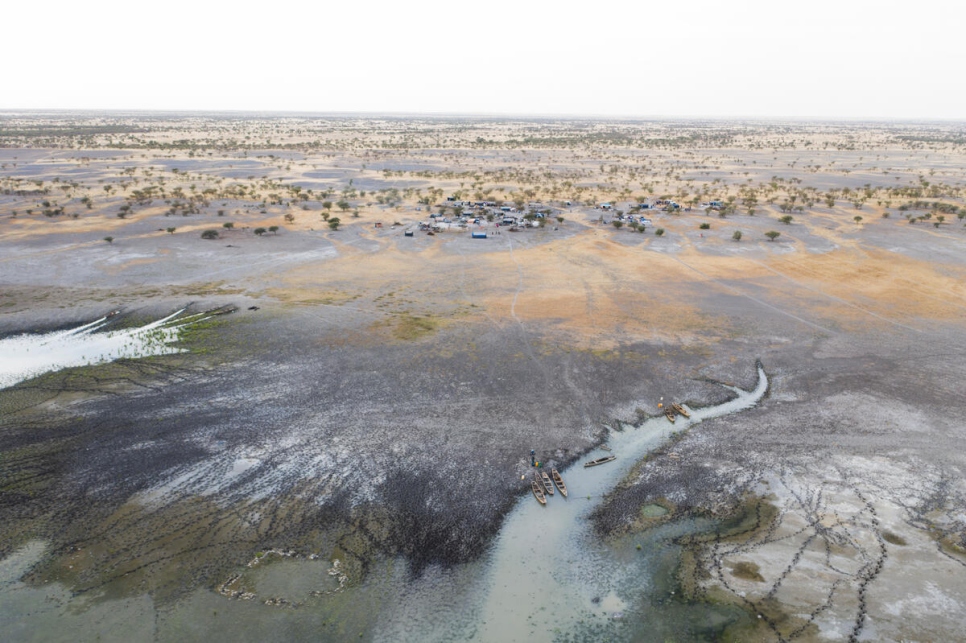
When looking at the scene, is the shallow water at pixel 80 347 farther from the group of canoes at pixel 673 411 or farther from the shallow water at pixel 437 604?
the group of canoes at pixel 673 411

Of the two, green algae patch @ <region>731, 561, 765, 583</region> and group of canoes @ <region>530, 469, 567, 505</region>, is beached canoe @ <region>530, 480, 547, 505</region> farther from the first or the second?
green algae patch @ <region>731, 561, 765, 583</region>

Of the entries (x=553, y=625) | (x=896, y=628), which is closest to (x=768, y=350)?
(x=896, y=628)

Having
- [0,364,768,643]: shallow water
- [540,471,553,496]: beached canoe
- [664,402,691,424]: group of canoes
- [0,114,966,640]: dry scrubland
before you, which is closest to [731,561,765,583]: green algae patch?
[0,114,966,640]: dry scrubland

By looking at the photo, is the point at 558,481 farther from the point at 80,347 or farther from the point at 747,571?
A: the point at 80,347

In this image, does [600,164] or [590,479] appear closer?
[590,479]

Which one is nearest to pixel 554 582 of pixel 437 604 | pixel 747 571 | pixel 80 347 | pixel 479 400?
pixel 437 604

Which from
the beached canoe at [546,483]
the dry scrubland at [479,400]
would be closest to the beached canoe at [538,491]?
the beached canoe at [546,483]

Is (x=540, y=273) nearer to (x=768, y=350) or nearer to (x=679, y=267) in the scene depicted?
(x=679, y=267)
